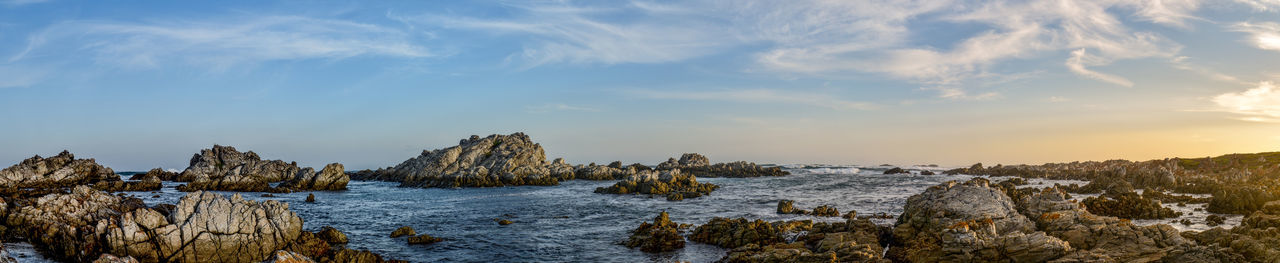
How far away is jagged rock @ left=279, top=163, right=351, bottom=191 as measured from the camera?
2653 inches

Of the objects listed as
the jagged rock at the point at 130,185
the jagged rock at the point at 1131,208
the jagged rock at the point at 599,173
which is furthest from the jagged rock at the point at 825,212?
the jagged rock at the point at 130,185

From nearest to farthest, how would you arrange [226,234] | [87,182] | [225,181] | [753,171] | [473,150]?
[226,234] → [87,182] → [225,181] → [473,150] → [753,171]

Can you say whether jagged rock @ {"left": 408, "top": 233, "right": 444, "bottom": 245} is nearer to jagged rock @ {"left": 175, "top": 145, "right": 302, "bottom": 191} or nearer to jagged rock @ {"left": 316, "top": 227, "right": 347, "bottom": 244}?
jagged rock @ {"left": 316, "top": 227, "right": 347, "bottom": 244}

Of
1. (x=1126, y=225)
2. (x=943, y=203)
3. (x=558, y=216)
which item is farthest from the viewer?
(x=558, y=216)

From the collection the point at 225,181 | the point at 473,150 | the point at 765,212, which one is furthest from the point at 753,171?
the point at 225,181

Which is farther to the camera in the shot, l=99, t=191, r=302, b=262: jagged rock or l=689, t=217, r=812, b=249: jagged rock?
l=689, t=217, r=812, b=249: jagged rock

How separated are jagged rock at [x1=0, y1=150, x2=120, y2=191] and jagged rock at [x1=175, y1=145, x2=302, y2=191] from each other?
27.6ft

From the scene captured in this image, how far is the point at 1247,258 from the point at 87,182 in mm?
86032

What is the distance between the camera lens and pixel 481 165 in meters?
84.2

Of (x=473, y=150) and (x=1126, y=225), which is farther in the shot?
(x=473, y=150)

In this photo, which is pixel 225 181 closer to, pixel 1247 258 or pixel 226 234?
pixel 226 234

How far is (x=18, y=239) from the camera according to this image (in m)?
21.2

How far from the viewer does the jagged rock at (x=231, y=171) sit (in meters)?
66.2

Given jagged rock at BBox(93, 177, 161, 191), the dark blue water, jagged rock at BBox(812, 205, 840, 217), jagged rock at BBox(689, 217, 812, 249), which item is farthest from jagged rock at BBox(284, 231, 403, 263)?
jagged rock at BBox(93, 177, 161, 191)
